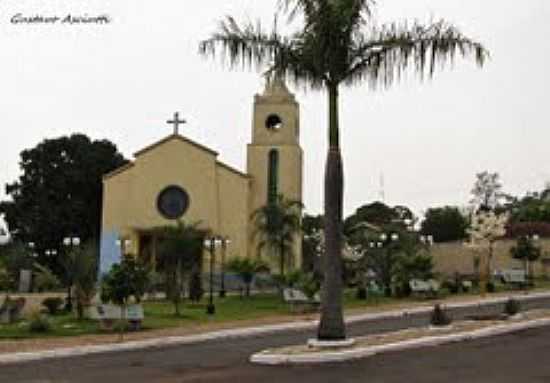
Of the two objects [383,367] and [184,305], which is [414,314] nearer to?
[184,305]

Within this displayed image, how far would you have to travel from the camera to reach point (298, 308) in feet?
101

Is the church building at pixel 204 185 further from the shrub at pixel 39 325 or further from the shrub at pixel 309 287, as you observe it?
the shrub at pixel 39 325

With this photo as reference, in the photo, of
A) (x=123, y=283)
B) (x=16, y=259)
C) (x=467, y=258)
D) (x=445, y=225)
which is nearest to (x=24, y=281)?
(x=16, y=259)

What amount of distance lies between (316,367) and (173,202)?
131ft

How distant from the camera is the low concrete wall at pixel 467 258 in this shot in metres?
55.9

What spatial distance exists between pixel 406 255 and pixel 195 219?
→ 16.5 metres

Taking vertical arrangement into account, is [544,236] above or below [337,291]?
above

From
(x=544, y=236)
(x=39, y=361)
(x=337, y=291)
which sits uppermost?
(x=544, y=236)

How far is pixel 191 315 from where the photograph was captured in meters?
28.2

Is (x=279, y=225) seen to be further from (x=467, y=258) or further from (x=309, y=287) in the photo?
(x=467, y=258)

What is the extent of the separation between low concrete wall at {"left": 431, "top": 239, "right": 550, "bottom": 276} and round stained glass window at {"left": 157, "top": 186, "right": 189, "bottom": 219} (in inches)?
654

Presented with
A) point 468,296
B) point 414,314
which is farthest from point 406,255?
point 414,314

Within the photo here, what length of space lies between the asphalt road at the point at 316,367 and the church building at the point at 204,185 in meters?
34.0

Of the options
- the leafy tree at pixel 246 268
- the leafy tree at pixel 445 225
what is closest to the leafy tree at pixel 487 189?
the leafy tree at pixel 445 225
